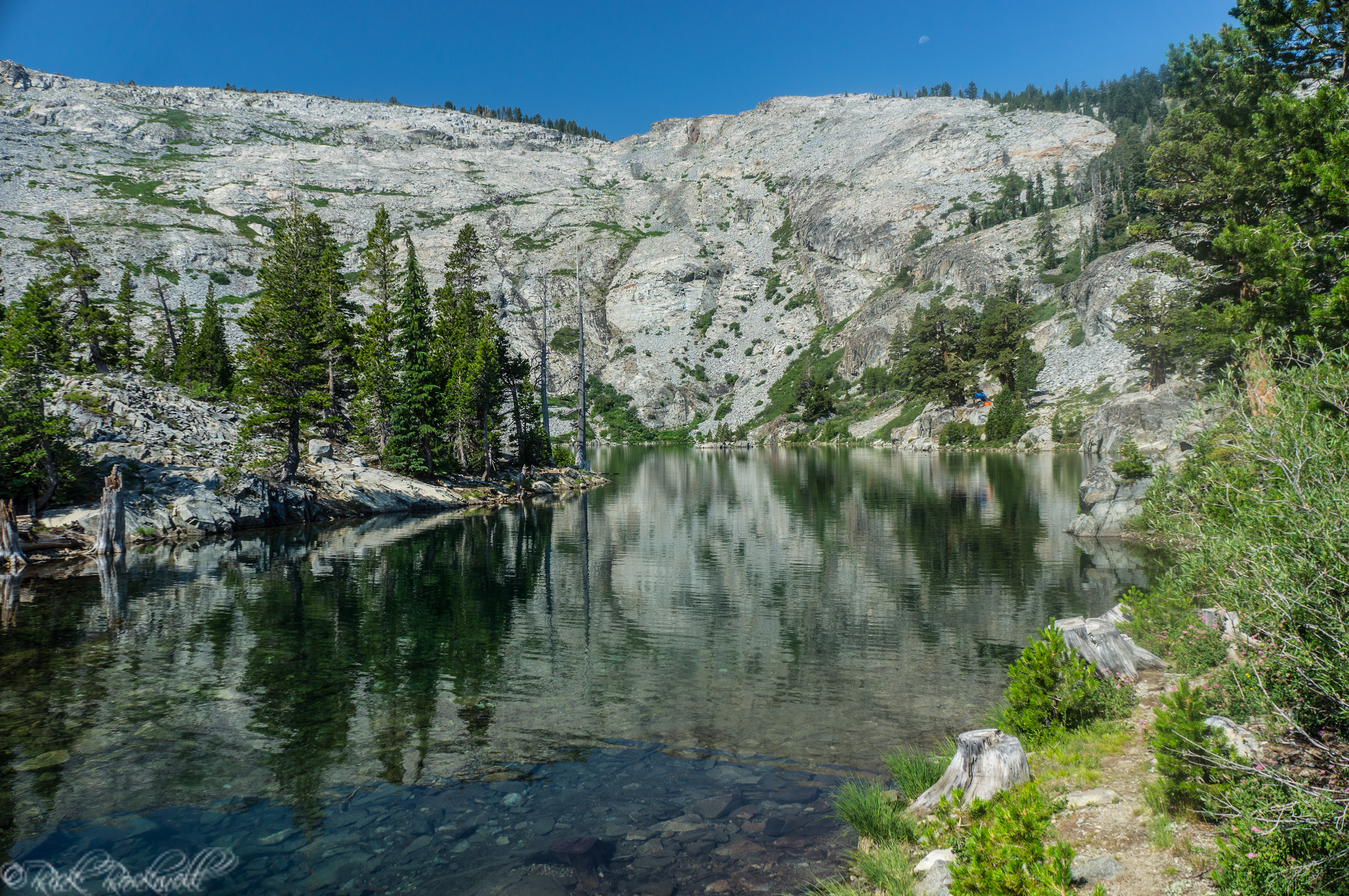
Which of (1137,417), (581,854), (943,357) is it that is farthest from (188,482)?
(943,357)

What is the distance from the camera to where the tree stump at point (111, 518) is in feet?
105

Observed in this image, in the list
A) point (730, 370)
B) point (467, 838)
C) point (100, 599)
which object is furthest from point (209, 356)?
point (730, 370)

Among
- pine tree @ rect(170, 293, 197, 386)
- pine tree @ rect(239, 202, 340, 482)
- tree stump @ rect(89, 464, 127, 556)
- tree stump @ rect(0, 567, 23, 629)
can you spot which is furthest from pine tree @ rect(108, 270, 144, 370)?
tree stump @ rect(0, 567, 23, 629)

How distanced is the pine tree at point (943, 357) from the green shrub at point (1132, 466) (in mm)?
85977

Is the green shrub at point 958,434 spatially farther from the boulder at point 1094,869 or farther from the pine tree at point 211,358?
the boulder at point 1094,869

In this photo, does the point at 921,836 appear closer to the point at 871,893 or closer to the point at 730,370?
the point at 871,893

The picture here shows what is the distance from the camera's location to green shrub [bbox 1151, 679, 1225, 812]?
23.1ft

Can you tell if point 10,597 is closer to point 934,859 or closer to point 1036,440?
point 934,859

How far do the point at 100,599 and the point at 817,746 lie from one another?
25277mm

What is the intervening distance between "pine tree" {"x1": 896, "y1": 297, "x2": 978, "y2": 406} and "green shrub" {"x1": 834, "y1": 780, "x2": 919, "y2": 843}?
115557 mm

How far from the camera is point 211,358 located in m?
78.9

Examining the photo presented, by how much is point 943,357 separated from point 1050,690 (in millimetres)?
118892

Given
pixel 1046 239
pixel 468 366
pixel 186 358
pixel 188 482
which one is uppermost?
pixel 1046 239

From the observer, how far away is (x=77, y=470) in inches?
1421
